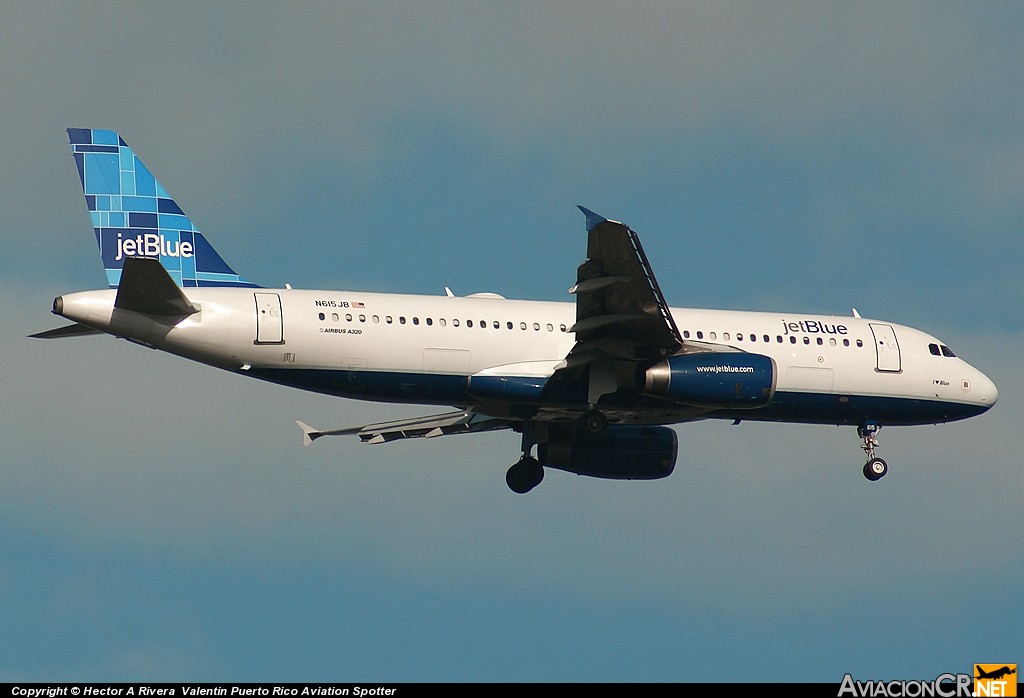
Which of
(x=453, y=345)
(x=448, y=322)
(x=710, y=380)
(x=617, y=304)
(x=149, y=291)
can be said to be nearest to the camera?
(x=149, y=291)

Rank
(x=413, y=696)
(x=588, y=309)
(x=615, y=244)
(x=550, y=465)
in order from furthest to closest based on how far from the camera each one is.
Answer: (x=550, y=465), (x=588, y=309), (x=615, y=244), (x=413, y=696)

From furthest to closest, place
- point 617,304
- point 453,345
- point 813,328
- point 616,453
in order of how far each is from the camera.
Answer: point 616,453, point 813,328, point 453,345, point 617,304

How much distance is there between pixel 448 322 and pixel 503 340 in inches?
47.7

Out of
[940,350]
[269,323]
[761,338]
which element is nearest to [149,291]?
[269,323]

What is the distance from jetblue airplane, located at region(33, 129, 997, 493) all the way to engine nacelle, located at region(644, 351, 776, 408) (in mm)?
29

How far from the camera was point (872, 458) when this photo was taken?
36.3 m

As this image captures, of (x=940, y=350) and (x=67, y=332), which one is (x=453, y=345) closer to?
(x=67, y=332)

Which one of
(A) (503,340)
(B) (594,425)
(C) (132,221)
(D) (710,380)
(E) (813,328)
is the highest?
(C) (132,221)

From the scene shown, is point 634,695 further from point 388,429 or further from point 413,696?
point 388,429

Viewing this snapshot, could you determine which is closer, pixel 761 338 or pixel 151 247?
pixel 151 247

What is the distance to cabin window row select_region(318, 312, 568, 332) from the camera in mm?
32094

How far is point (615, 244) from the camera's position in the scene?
96.6 ft

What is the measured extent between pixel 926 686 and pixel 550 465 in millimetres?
14068

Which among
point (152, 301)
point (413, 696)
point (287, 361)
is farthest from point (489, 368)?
point (413, 696)
